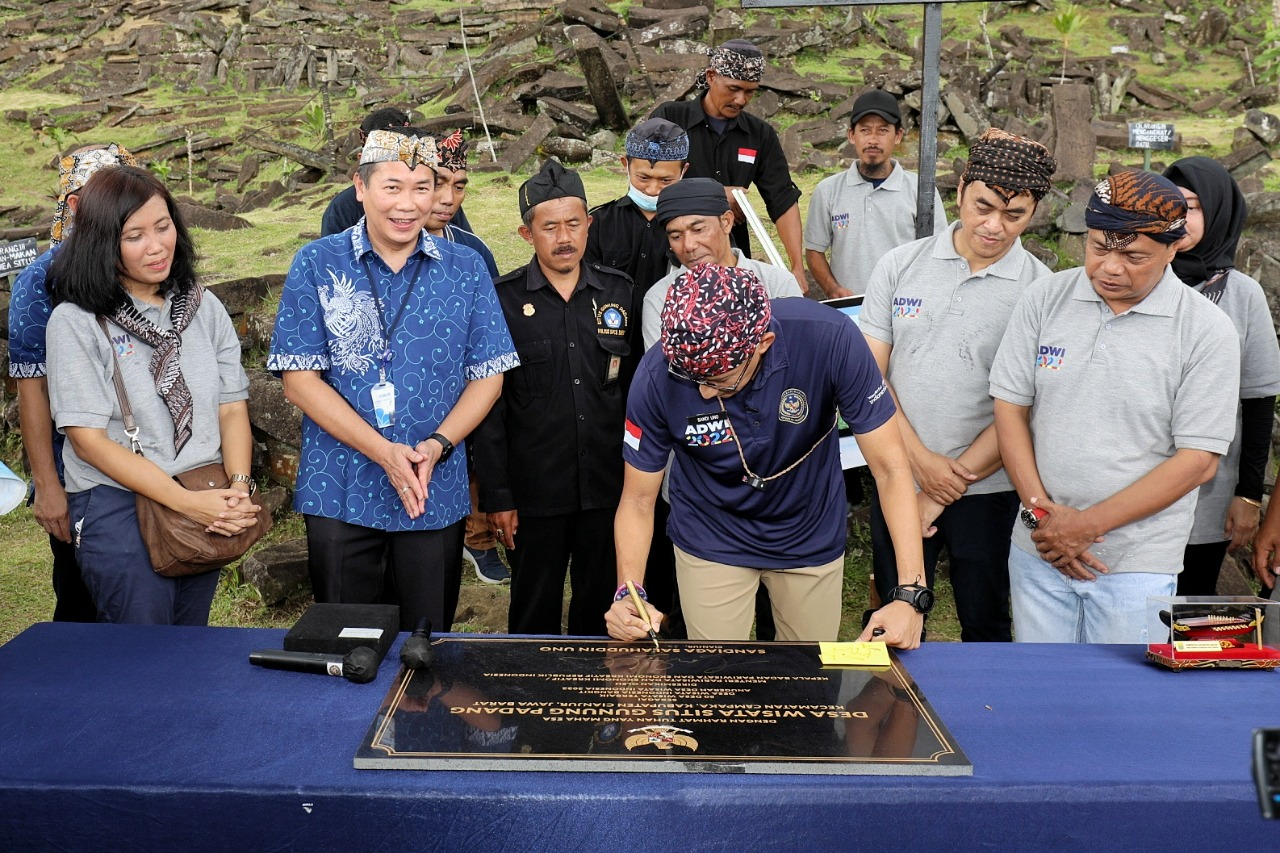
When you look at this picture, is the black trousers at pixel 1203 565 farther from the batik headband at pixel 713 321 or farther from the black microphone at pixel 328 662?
the black microphone at pixel 328 662

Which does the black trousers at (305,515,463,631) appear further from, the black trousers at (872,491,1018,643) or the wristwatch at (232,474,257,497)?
the black trousers at (872,491,1018,643)

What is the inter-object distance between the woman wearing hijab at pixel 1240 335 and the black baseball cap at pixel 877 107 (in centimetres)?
173

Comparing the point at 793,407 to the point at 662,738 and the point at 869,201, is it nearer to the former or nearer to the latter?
the point at 662,738

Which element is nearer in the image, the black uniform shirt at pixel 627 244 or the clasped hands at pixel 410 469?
the clasped hands at pixel 410 469

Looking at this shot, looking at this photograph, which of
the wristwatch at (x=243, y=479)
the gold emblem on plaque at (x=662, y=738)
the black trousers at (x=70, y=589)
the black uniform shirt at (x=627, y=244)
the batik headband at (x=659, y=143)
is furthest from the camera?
the black uniform shirt at (x=627, y=244)

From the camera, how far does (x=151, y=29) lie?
65.8 feet

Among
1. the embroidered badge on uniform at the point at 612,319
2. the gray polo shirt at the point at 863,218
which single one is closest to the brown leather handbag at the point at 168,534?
the embroidered badge on uniform at the point at 612,319

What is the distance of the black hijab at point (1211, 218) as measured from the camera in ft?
10.8

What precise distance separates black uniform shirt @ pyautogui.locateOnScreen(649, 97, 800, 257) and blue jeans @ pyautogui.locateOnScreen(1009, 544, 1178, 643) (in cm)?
232

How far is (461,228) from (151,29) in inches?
740

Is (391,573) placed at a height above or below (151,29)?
below

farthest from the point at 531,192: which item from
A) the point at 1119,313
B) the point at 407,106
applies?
the point at 407,106

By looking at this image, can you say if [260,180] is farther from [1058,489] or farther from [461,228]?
[1058,489]

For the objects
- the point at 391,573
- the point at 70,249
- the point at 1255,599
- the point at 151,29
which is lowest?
the point at 391,573
